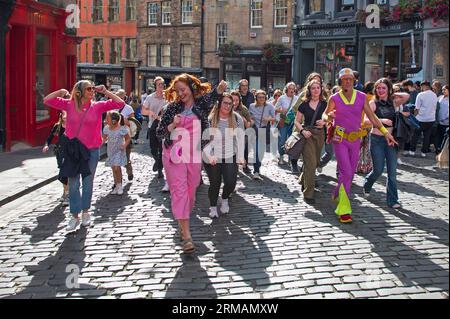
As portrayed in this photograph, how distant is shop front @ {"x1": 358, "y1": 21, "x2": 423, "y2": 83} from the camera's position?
21750 millimetres

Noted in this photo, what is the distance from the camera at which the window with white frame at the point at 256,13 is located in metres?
32.8

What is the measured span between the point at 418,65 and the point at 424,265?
16930mm

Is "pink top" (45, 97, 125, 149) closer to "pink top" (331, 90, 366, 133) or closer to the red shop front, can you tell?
"pink top" (331, 90, 366, 133)

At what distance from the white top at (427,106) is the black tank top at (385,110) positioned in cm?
638

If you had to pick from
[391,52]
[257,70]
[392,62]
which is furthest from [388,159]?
[257,70]

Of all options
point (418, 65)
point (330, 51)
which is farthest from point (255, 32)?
point (418, 65)

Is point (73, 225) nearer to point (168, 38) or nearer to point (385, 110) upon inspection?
point (385, 110)

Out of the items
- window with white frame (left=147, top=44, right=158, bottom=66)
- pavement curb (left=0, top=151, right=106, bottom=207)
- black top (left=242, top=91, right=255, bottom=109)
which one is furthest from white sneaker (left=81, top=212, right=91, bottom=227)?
window with white frame (left=147, top=44, right=158, bottom=66)

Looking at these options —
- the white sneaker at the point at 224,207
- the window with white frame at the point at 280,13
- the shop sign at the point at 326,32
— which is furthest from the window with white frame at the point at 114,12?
the white sneaker at the point at 224,207

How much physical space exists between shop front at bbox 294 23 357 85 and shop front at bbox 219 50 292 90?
1.08 metres

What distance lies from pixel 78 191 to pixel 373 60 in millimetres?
20079

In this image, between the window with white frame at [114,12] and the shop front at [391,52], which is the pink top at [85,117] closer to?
the shop front at [391,52]

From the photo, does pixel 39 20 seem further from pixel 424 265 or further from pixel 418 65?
pixel 424 265

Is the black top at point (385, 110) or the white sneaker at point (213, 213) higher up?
the black top at point (385, 110)
